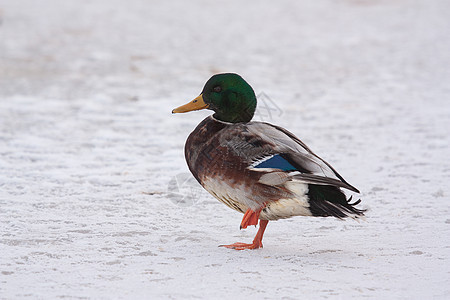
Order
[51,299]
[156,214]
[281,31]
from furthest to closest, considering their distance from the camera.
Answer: [281,31] < [156,214] < [51,299]

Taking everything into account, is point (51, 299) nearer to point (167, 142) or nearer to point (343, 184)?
point (343, 184)

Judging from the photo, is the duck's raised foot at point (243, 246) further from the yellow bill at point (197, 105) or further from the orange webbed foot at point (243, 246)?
the yellow bill at point (197, 105)

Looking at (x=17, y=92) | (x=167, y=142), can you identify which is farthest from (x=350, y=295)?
(x=17, y=92)

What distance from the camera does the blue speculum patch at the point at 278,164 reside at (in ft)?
10.6

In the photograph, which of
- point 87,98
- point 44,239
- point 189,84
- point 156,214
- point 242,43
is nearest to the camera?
point 44,239

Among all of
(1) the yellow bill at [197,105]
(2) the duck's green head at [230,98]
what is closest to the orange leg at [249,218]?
(2) the duck's green head at [230,98]

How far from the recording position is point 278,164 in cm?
323

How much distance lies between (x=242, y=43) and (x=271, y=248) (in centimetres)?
799

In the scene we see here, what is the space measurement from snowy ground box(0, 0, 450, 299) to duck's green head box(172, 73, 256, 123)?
0.70 meters

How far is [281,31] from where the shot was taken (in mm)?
12164

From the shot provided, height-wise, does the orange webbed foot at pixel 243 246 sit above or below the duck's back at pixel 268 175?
below

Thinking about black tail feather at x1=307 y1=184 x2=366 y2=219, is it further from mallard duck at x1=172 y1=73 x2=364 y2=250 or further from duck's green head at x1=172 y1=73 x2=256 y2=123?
duck's green head at x1=172 y1=73 x2=256 y2=123

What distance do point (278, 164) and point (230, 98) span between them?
0.57 metres

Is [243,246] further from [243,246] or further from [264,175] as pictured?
[264,175]
